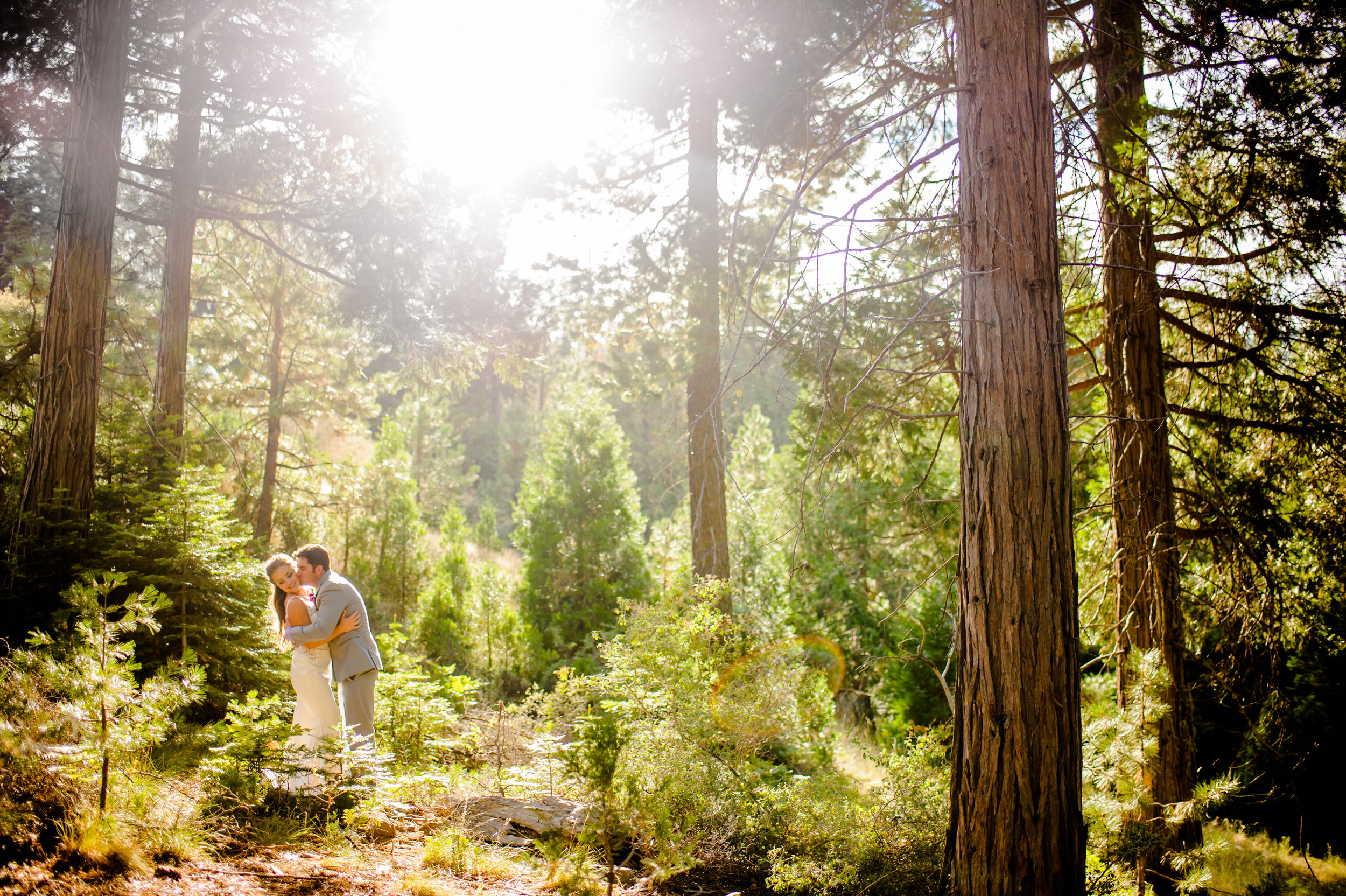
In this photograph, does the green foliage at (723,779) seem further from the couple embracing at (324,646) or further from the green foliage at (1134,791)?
the couple embracing at (324,646)

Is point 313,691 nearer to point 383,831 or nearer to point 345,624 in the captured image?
point 345,624

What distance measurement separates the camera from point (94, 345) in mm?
6297

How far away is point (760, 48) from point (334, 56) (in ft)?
17.2

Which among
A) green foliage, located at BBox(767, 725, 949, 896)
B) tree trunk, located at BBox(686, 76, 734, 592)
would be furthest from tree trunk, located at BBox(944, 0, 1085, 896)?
tree trunk, located at BBox(686, 76, 734, 592)

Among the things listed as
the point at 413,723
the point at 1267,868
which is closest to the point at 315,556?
the point at 413,723

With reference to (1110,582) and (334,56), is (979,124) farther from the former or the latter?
(334,56)

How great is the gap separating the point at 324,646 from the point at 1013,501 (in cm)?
461

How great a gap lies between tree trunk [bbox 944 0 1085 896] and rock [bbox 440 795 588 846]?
215cm

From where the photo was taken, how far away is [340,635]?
482 cm

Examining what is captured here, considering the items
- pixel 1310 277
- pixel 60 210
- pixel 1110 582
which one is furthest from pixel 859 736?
pixel 60 210

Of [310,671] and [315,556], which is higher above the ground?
[315,556]

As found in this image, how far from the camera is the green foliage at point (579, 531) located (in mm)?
11992

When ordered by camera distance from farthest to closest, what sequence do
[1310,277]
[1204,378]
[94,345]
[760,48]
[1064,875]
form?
1. [760,48]
2. [94,345]
3. [1204,378]
4. [1310,277]
5. [1064,875]

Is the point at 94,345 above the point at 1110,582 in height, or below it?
above
